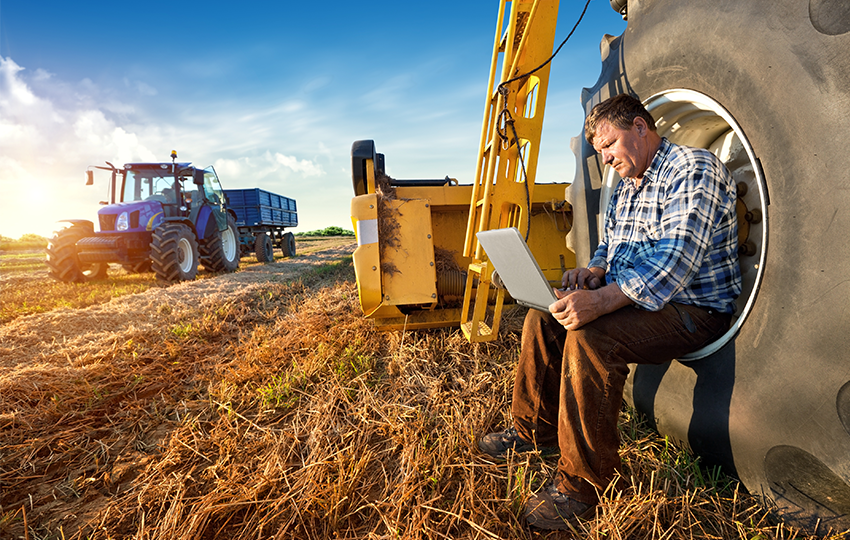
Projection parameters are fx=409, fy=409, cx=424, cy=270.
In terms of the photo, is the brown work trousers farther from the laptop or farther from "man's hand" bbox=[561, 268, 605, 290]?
"man's hand" bbox=[561, 268, 605, 290]

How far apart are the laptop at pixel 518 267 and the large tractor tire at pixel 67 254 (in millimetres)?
8129

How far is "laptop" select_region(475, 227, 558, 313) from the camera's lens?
4.86 ft

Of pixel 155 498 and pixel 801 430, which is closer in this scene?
pixel 801 430

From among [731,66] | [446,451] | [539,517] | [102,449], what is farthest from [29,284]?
[731,66]

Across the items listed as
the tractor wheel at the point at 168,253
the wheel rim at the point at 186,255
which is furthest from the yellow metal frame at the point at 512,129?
the wheel rim at the point at 186,255

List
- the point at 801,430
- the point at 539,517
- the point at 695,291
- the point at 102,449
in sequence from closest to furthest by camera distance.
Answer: the point at 801,430 < the point at 539,517 < the point at 695,291 < the point at 102,449

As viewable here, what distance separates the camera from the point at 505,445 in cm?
179

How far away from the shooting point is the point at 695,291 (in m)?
1.51

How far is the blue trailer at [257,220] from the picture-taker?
12219 millimetres

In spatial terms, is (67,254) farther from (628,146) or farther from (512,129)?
(628,146)

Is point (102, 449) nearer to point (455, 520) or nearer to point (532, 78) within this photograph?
point (455, 520)

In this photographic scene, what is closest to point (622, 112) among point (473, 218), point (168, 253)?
point (473, 218)

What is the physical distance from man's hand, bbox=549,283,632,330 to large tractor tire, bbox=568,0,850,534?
1.36ft

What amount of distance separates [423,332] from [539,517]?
1.93m
